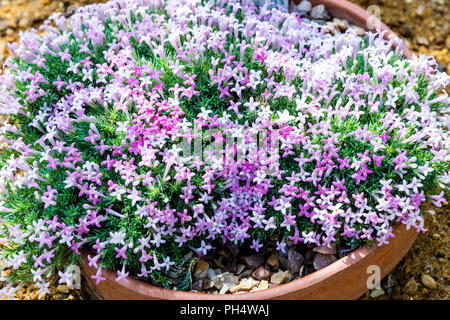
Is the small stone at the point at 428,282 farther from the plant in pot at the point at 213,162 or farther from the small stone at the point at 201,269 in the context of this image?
the small stone at the point at 201,269

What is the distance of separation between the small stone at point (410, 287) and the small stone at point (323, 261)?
797 millimetres

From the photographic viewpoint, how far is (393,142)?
3266 mm

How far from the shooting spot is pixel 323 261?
11.0 ft

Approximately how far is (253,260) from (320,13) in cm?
226

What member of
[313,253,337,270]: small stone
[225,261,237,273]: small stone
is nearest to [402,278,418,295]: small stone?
[313,253,337,270]: small stone

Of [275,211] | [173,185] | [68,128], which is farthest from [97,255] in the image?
[275,211]

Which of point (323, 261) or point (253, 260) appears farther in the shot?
point (253, 260)

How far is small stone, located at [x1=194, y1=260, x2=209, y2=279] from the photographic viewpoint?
3.39m

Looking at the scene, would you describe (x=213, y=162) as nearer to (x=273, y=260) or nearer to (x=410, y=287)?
(x=273, y=260)

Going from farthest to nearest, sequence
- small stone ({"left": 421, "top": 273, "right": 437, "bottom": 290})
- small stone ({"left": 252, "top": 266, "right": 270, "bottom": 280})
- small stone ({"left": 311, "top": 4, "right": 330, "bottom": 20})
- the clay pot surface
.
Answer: small stone ({"left": 311, "top": 4, "right": 330, "bottom": 20}), small stone ({"left": 421, "top": 273, "right": 437, "bottom": 290}), small stone ({"left": 252, "top": 266, "right": 270, "bottom": 280}), the clay pot surface

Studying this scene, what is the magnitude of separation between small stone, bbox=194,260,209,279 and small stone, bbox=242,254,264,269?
10.7 inches

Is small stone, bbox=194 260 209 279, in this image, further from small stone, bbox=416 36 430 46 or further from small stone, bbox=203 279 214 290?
small stone, bbox=416 36 430 46

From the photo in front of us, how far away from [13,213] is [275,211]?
1657mm

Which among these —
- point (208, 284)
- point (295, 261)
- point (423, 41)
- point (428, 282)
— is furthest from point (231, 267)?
point (423, 41)
